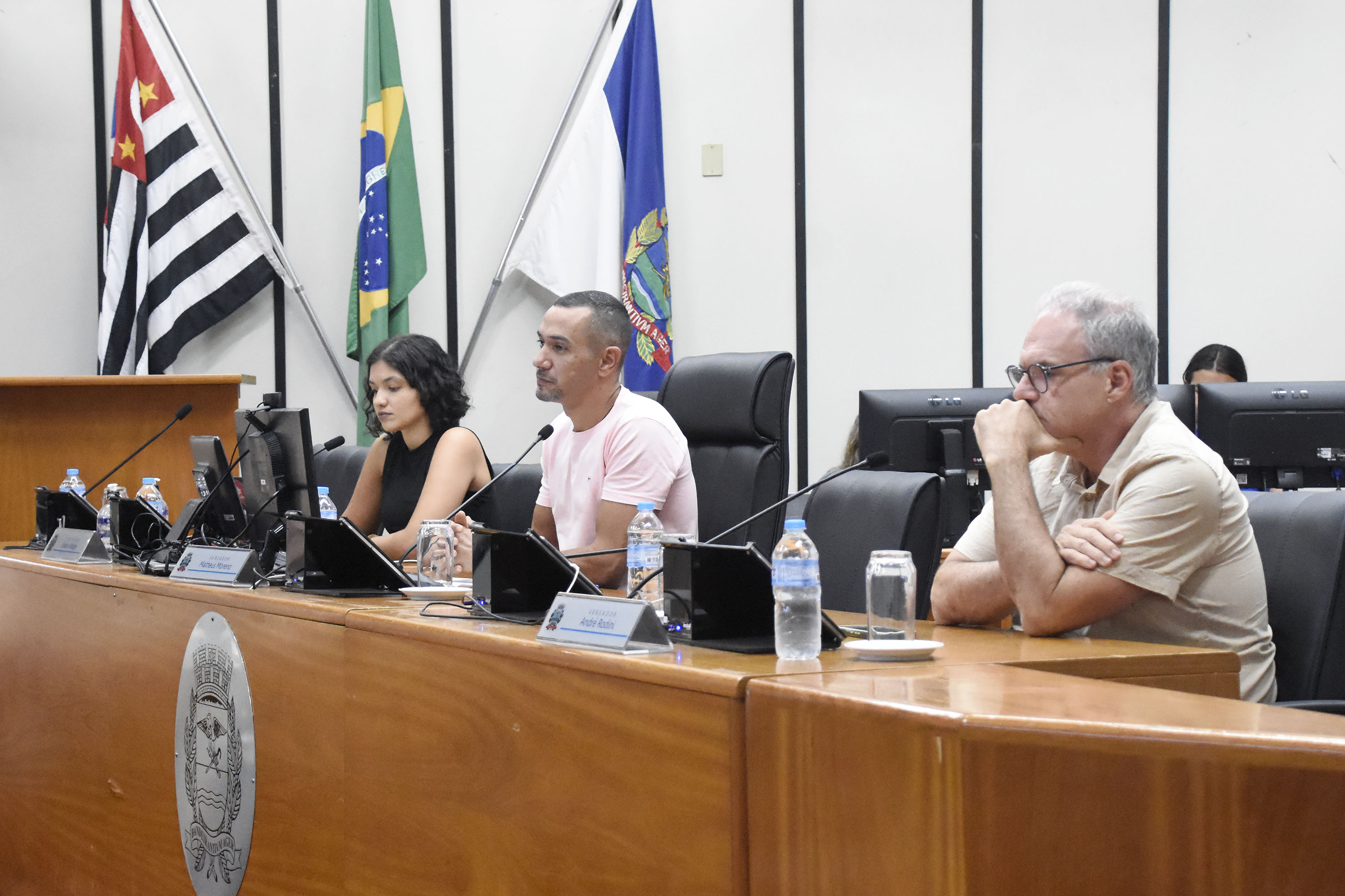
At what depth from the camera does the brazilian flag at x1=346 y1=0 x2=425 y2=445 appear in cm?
492

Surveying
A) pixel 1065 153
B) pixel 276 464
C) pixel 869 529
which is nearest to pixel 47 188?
pixel 276 464

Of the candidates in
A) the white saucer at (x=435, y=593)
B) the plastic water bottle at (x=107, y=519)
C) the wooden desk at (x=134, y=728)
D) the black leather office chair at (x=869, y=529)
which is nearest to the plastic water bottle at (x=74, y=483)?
the plastic water bottle at (x=107, y=519)

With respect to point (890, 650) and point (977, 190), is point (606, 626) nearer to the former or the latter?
point (890, 650)

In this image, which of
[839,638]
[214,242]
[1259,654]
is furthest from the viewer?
[214,242]

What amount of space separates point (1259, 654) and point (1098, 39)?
4.01m

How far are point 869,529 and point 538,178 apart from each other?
3.28m

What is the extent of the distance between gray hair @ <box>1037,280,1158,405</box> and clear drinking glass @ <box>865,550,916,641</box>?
0.51 metres

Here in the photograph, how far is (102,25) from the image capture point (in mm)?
5051

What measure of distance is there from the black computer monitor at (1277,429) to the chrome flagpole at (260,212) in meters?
3.21

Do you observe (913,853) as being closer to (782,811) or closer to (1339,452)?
(782,811)

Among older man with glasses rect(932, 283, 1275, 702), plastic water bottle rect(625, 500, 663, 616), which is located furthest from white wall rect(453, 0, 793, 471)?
older man with glasses rect(932, 283, 1275, 702)

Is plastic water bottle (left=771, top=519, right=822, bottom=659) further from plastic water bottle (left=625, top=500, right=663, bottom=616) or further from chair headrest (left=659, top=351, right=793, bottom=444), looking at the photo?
chair headrest (left=659, top=351, right=793, bottom=444)

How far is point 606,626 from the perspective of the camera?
134 centimetres

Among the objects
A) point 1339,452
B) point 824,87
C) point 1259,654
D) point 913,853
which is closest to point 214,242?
point 824,87
